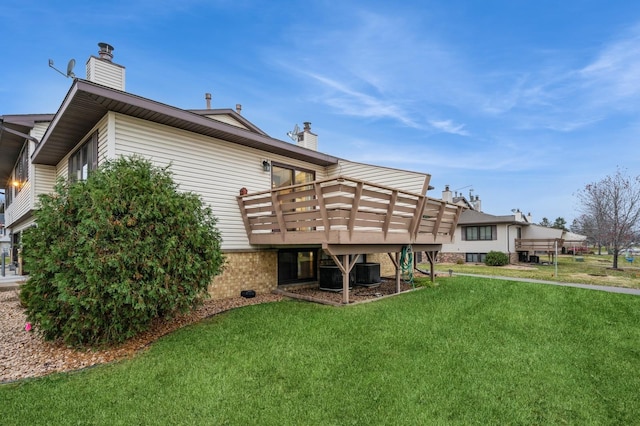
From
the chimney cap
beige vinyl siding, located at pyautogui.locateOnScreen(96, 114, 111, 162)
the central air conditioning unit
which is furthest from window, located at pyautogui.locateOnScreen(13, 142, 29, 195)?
the central air conditioning unit

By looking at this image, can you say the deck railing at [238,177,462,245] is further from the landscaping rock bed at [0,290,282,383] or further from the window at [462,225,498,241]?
the window at [462,225,498,241]

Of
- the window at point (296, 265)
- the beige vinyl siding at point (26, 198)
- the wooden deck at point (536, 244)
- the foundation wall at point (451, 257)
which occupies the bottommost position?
the foundation wall at point (451, 257)

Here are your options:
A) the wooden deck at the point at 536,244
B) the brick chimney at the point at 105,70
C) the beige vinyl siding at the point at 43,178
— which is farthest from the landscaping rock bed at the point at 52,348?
the wooden deck at the point at 536,244

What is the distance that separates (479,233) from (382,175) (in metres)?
18.0

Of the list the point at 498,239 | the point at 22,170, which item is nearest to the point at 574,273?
the point at 498,239

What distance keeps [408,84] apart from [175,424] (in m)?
17.6

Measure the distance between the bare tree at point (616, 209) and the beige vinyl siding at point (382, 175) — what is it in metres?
16.7

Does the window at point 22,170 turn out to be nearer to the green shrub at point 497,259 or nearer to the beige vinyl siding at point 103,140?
the beige vinyl siding at point 103,140

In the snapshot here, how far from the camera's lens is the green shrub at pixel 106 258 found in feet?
15.5

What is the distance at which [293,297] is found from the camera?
8.59m

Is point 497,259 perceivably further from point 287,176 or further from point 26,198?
point 26,198

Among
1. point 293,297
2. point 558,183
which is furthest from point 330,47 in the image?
point 558,183

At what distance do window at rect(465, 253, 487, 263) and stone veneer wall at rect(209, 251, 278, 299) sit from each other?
840 inches

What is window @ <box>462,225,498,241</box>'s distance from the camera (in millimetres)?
25781
